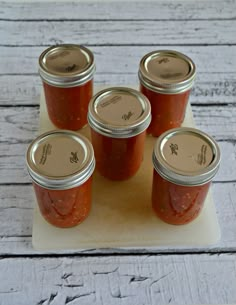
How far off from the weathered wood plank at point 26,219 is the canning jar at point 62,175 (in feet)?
0.15

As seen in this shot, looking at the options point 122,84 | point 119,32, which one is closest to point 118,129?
point 122,84

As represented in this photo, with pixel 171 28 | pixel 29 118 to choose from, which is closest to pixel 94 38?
pixel 171 28

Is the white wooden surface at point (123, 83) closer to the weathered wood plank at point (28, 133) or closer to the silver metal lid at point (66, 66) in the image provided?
the weathered wood plank at point (28, 133)

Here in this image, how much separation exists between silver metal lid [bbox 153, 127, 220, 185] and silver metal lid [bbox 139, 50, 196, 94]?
0.09 meters

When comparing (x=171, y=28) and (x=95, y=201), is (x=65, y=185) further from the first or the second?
(x=171, y=28)

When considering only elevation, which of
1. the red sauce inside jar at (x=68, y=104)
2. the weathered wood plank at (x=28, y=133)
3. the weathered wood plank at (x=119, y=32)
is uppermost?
the red sauce inside jar at (x=68, y=104)

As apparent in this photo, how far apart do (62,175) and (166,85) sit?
9.1 inches

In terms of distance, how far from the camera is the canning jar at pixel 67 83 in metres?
0.79

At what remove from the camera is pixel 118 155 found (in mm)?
750

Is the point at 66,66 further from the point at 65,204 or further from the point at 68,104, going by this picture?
the point at 65,204

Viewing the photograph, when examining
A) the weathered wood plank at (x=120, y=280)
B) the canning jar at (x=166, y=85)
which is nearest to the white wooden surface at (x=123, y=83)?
the weathered wood plank at (x=120, y=280)

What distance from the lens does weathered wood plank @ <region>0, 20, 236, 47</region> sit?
1.08 meters

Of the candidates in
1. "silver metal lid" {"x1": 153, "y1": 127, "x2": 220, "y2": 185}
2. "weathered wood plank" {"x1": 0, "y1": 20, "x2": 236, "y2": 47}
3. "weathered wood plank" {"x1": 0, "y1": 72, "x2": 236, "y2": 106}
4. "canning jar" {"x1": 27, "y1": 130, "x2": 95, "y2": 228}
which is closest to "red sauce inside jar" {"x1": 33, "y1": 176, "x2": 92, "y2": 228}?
"canning jar" {"x1": 27, "y1": 130, "x2": 95, "y2": 228}

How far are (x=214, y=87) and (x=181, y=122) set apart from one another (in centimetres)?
16
